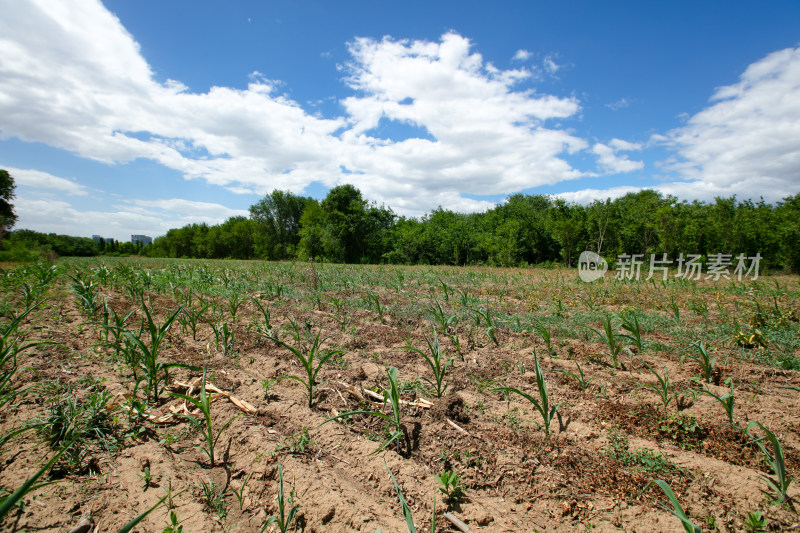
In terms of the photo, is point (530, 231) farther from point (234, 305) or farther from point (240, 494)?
point (240, 494)

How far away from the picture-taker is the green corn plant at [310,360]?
2688 millimetres

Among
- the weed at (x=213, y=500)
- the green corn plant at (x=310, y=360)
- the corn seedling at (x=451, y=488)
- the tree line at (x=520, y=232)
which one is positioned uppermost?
the tree line at (x=520, y=232)

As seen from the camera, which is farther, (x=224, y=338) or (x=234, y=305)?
(x=234, y=305)

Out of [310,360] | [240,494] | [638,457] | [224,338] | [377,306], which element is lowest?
[240,494]

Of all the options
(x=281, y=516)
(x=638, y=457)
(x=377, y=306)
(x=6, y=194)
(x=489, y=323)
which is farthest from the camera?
(x=6, y=194)

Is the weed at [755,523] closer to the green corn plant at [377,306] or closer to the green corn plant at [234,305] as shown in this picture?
the green corn plant at [377,306]

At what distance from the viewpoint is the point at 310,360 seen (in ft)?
8.84

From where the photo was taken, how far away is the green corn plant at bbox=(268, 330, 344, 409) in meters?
2.69

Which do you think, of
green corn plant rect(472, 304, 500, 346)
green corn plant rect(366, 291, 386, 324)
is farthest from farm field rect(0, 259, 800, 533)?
green corn plant rect(366, 291, 386, 324)

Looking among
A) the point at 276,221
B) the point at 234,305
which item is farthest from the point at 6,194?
the point at 234,305

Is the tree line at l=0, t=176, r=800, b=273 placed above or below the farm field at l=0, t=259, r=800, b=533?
above

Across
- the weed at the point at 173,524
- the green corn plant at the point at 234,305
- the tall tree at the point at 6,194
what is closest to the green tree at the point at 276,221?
the tall tree at the point at 6,194

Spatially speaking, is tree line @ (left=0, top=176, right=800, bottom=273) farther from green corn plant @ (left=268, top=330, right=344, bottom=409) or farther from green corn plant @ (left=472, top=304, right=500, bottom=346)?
green corn plant @ (left=268, top=330, right=344, bottom=409)

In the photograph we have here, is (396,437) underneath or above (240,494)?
above
